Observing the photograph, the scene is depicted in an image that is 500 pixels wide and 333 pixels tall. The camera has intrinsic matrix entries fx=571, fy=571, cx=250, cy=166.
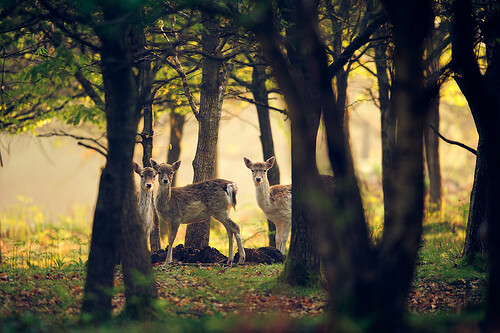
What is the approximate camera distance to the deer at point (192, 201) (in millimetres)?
12070

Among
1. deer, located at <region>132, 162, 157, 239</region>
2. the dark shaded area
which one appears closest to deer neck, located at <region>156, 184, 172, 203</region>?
deer, located at <region>132, 162, 157, 239</region>

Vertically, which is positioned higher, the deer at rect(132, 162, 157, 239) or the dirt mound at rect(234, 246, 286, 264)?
the deer at rect(132, 162, 157, 239)

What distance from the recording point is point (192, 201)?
12109mm

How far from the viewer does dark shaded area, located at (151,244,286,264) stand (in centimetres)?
1172

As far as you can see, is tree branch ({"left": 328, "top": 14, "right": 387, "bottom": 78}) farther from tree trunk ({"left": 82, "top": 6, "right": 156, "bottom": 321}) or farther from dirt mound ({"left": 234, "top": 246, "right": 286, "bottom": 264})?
dirt mound ({"left": 234, "top": 246, "right": 286, "bottom": 264})

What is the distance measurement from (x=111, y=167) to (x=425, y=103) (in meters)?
3.74

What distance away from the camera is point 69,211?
2398 centimetres

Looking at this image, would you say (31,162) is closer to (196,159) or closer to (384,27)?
(196,159)

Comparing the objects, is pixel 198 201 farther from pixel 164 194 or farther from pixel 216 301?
pixel 216 301

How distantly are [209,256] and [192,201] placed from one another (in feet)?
4.00

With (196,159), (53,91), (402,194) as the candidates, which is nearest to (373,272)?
(402,194)

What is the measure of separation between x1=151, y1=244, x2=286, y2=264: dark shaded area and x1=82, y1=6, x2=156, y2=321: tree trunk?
4.59 metres

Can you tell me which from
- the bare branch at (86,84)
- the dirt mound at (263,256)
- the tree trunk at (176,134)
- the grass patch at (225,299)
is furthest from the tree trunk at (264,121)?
the grass patch at (225,299)

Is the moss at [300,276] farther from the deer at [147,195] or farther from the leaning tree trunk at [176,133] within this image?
the leaning tree trunk at [176,133]
